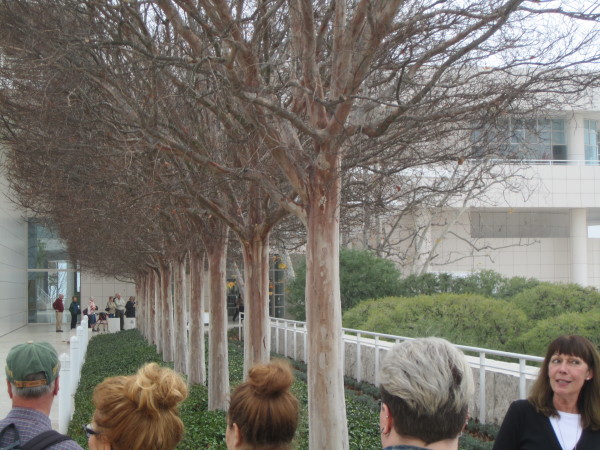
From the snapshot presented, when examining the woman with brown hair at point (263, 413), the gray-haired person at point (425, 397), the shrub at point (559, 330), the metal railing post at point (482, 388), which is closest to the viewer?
the gray-haired person at point (425, 397)

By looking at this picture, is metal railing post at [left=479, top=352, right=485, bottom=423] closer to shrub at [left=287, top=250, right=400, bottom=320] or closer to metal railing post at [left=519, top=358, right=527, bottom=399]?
metal railing post at [left=519, top=358, right=527, bottom=399]

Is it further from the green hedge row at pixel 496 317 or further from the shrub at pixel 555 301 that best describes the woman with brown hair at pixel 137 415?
the shrub at pixel 555 301

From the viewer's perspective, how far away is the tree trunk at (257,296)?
1160 cm

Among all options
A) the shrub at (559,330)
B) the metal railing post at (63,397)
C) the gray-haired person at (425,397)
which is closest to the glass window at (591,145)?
the shrub at (559,330)

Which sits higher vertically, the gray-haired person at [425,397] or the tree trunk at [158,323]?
the gray-haired person at [425,397]

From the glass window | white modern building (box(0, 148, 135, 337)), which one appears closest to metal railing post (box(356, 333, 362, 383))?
white modern building (box(0, 148, 135, 337))

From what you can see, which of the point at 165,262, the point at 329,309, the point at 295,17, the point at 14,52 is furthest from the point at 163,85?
the point at 165,262

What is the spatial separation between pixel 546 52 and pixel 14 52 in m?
5.94

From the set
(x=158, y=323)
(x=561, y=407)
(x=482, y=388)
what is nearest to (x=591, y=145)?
(x=158, y=323)

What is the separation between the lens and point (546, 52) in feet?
27.1

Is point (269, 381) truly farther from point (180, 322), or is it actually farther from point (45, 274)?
point (45, 274)

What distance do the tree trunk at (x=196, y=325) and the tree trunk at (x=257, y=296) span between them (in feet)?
16.8

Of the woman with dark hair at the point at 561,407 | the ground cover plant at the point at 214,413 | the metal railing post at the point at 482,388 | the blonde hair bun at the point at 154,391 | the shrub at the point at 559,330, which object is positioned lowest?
the ground cover plant at the point at 214,413

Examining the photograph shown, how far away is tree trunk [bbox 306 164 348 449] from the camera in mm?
8070
